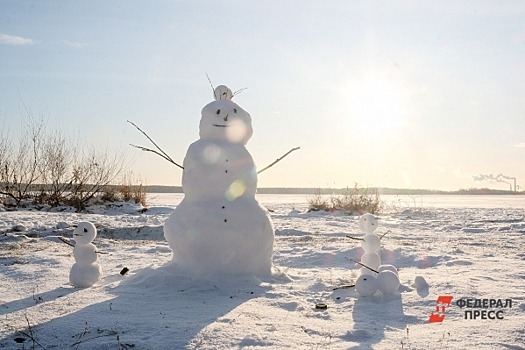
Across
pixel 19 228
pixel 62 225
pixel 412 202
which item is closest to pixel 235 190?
pixel 62 225

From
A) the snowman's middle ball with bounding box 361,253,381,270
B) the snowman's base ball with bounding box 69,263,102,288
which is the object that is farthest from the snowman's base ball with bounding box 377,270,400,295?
the snowman's base ball with bounding box 69,263,102,288

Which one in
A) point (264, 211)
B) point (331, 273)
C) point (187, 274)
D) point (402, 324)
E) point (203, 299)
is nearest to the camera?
point (402, 324)

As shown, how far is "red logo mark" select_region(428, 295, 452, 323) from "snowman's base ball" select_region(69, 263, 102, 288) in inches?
131

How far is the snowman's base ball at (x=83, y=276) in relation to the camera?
507 cm

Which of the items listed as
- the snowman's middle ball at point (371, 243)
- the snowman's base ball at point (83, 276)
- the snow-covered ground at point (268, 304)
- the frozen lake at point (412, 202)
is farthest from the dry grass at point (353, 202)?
the snowman's base ball at point (83, 276)

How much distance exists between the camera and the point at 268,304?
4.31 meters

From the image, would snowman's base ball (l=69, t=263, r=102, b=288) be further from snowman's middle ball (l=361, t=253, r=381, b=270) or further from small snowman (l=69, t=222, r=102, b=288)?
snowman's middle ball (l=361, t=253, r=381, b=270)

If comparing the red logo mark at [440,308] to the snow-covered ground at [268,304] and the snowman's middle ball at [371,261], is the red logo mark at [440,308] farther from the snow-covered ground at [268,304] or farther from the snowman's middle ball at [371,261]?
the snowman's middle ball at [371,261]

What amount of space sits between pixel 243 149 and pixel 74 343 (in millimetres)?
2924

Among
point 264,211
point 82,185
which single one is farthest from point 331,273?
point 82,185

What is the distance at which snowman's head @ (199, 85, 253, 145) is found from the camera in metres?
5.42

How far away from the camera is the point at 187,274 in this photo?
16.5ft

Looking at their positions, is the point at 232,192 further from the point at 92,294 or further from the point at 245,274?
the point at 92,294

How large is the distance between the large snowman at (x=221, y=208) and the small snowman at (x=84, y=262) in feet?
2.66
